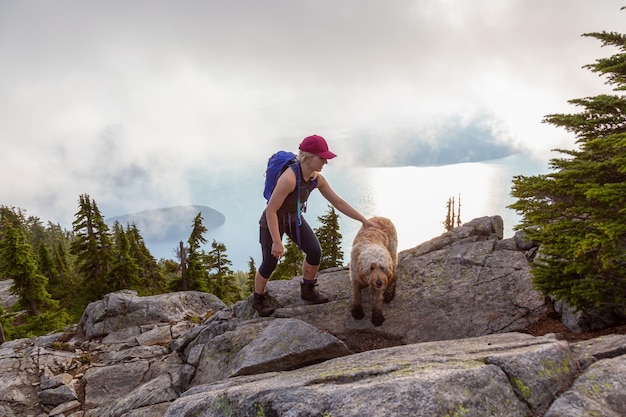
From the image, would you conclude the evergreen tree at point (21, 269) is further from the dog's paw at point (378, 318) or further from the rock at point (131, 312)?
the dog's paw at point (378, 318)

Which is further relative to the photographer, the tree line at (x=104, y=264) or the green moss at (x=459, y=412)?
the tree line at (x=104, y=264)

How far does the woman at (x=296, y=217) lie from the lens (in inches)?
252

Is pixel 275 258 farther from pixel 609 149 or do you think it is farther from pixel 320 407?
pixel 609 149

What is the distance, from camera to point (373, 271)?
7.80m

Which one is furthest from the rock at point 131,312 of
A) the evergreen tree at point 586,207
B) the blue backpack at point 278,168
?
the evergreen tree at point 586,207

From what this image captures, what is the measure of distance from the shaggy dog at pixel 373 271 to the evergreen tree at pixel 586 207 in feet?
10.3

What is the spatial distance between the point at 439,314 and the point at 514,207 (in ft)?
12.0

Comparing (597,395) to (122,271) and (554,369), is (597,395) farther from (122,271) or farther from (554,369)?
(122,271)

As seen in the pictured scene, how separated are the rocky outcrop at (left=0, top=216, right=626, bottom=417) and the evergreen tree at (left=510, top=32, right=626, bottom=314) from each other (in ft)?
3.22

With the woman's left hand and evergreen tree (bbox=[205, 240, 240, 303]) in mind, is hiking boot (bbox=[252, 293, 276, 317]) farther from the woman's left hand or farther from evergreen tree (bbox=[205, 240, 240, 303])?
evergreen tree (bbox=[205, 240, 240, 303])

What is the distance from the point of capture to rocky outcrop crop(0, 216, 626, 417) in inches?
128

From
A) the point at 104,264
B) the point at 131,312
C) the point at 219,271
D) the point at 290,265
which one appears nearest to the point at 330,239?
the point at 290,265

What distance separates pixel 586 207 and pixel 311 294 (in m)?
6.46

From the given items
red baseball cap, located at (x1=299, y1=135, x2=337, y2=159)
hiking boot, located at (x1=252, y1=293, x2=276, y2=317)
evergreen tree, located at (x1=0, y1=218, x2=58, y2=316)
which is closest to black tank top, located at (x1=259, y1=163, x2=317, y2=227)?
red baseball cap, located at (x1=299, y1=135, x2=337, y2=159)
